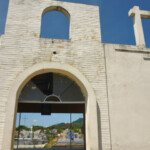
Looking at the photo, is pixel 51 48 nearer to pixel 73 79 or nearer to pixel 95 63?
pixel 73 79

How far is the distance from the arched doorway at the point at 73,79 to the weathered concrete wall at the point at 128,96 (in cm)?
78

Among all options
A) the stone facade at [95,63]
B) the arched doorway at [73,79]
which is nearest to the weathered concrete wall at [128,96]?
the stone facade at [95,63]

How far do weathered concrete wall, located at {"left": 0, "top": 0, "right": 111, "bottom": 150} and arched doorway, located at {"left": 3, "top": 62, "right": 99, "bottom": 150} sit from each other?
0.69 ft

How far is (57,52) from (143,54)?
3.92 metres

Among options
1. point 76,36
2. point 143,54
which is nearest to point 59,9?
point 76,36

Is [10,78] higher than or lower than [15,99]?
higher

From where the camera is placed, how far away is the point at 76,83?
712 centimetres

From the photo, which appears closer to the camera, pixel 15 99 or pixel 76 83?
pixel 15 99

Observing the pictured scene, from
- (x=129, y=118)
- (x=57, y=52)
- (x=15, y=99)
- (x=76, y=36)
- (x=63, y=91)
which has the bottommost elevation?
(x=129, y=118)

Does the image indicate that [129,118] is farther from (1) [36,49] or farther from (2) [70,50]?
(1) [36,49]

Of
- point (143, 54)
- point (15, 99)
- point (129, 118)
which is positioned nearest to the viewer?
point (15, 99)

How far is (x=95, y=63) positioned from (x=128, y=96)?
1.90 meters

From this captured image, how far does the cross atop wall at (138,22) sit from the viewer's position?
8078 mm

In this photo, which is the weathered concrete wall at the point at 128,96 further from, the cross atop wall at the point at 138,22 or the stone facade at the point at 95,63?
the cross atop wall at the point at 138,22
